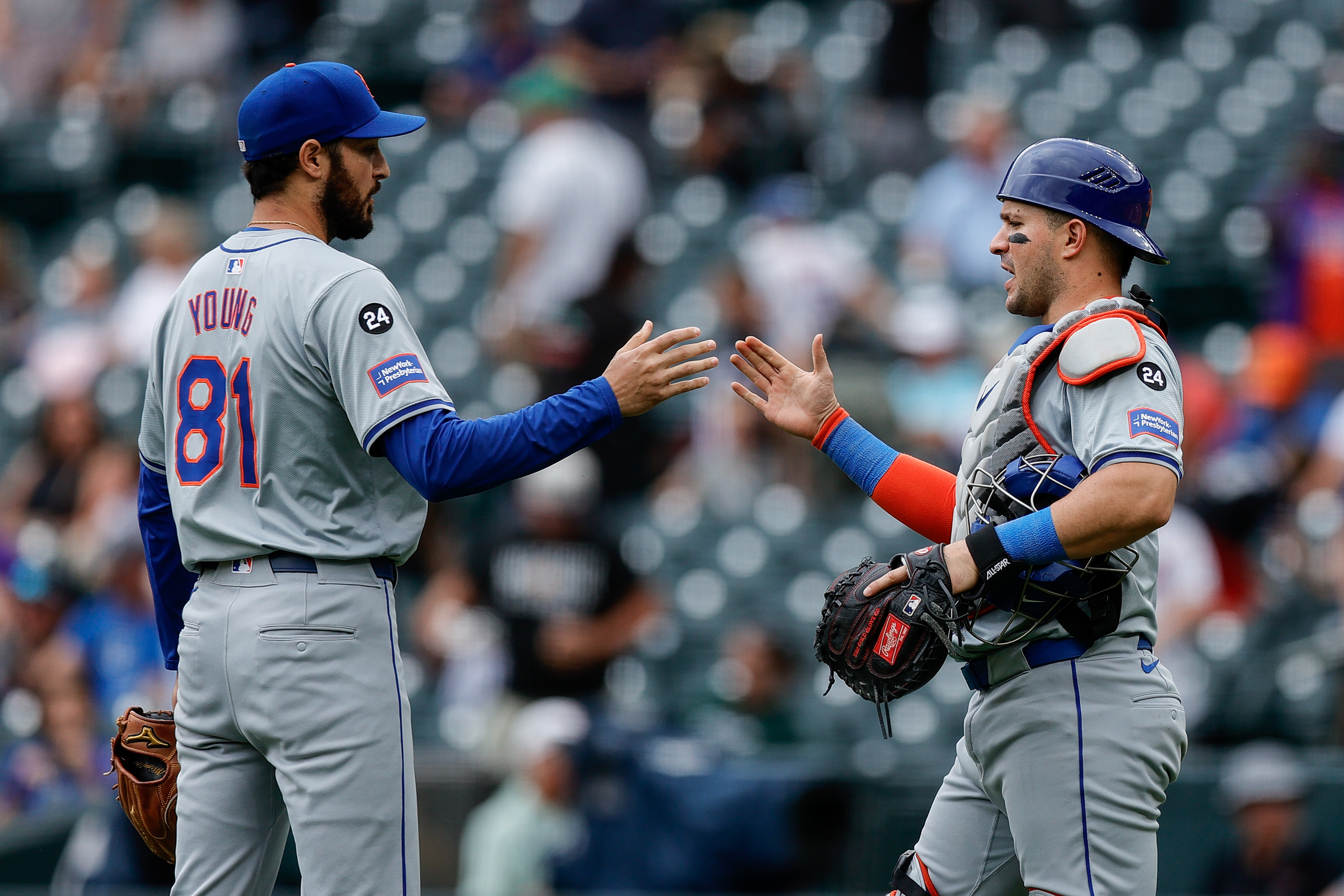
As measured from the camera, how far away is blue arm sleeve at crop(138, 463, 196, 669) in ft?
12.1

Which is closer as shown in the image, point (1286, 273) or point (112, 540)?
point (112, 540)

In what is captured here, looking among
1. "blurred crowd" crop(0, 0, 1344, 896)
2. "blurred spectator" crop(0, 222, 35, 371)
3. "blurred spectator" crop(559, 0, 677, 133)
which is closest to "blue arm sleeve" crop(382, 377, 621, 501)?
"blurred crowd" crop(0, 0, 1344, 896)

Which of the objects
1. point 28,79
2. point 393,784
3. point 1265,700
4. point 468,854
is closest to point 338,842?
point 393,784

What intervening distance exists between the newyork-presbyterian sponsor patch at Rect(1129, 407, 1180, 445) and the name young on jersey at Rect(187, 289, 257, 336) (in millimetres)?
1775

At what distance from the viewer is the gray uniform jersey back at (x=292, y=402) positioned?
10.8 ft

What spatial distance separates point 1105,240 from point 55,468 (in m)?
7.13

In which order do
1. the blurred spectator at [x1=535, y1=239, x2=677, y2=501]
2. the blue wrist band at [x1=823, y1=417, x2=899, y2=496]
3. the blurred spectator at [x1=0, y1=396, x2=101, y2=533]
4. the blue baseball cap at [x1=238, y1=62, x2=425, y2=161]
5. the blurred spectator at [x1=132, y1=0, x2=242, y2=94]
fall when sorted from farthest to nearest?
the blurred spectator at [x1=132, y1=0, x2=242, y2=94], the blurred spectator at [x1=0, y1=396, x2=101, y2=533], the blurred spectator at [x1=535, y1=239, x2=677, y2=501], the blue wrist band at [x1=823, y1=417, x2=899, y2=496], the blue baseball cap at [x1=238, y1=62, x2=425, y2=161]

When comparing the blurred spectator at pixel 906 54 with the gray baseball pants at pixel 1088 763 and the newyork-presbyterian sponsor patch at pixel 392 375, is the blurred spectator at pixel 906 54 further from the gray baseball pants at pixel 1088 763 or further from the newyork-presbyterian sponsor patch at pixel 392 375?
the newyork-presbyterian sponsor patch at pixel 392 375

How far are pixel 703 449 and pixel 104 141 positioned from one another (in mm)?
5807

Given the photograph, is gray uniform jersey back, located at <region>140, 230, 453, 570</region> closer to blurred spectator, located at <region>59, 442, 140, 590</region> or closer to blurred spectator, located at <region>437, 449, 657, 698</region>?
blurred spectator, located at <region>437, 449, 657, 698</region>

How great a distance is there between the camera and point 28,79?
42.3 ft

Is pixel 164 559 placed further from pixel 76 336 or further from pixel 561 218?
pixel 76 336

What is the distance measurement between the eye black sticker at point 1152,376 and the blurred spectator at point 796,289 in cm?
533

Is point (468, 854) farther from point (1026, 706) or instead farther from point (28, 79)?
point (28, 79)
